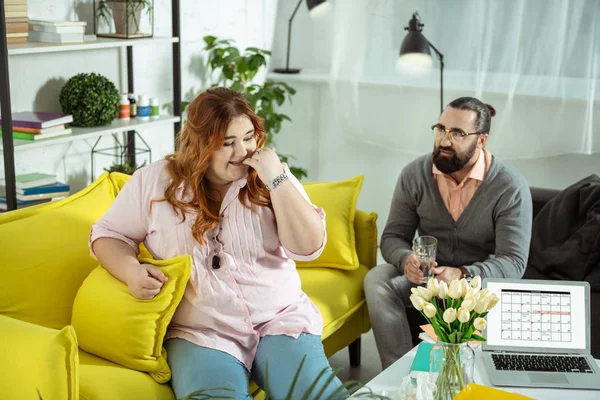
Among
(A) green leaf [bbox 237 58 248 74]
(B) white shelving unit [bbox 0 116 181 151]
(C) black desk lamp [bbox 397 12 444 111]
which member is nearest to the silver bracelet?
(B) white shelving unit [bbox 0 116 181 151]

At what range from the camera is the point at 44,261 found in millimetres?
2285

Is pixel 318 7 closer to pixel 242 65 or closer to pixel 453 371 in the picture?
pixel 242 65

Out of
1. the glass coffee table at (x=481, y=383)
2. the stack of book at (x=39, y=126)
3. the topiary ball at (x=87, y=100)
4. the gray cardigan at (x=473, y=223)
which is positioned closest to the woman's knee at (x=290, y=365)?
the glass coffee table at (x=481, y=383)

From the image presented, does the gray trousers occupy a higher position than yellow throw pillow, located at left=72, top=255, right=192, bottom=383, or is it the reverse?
yellow throw pillow, located at left=72, top=255, right=192, bottom=383

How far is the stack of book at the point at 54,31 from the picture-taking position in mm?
2980

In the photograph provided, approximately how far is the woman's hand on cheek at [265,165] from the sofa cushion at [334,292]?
2.14 feet

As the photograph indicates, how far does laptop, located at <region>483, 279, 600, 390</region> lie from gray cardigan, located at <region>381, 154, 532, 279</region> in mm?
559

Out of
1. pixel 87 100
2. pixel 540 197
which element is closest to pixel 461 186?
pixel 540 197

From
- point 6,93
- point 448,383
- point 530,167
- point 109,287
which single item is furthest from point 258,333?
point 530,167

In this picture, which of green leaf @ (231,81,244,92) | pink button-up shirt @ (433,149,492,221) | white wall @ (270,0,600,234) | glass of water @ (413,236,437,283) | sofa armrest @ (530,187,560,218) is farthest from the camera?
green leaf @ (231,81,244,92)

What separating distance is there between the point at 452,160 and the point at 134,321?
4.09 ft

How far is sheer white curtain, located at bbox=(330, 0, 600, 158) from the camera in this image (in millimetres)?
3629

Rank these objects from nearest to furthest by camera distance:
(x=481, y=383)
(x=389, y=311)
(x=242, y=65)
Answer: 1. (x=481, y=383)
2. (x=389, y=311)
3. (x=242, y=65)

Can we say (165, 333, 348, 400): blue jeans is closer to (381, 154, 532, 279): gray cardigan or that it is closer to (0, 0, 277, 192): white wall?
(381, 154, 532, 279): gray cardigan
